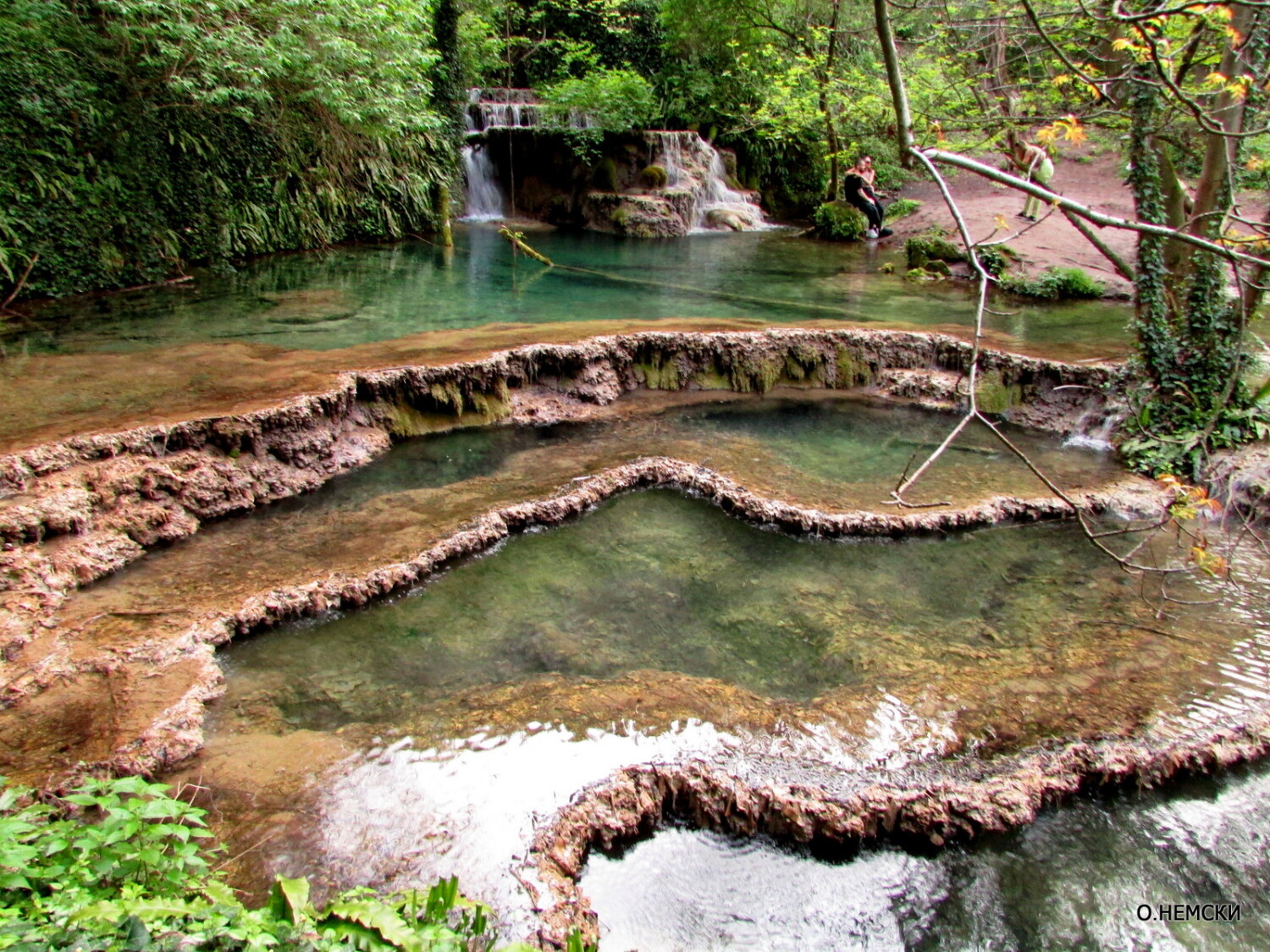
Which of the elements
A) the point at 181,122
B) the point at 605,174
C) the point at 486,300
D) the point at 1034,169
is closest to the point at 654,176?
the point at 605,174

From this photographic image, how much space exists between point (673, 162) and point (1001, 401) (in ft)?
48.5

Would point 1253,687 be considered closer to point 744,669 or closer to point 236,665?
point 744,669

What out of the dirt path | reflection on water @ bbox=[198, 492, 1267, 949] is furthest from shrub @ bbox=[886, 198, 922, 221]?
reflection on water @ bbox=[198, 492, 1267, 949]

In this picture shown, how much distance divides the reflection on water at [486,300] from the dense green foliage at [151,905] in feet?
23.0

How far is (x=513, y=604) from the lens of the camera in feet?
17.5

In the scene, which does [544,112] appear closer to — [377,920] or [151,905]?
[377,920]

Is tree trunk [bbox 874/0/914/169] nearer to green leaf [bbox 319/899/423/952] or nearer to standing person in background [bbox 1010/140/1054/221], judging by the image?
green leaf [bbox 319/899/423/952]

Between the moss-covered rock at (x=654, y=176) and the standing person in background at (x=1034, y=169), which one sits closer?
the standing person in background at (x=1034, y=169)

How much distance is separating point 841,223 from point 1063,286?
725 centimetres

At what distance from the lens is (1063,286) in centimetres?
1345

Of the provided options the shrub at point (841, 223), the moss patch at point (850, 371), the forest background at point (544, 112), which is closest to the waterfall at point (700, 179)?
the forest background at point (544, 112)

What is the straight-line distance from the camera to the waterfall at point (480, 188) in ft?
67.9

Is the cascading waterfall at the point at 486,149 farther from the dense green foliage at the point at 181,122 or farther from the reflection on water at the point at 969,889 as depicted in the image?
the reflection on water at the point at 969,889

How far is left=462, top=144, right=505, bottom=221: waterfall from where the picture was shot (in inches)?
815
